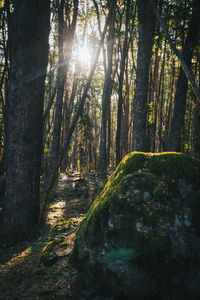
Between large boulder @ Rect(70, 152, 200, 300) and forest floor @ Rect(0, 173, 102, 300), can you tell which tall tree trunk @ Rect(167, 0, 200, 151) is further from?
large boulder @ Rect(70, 152, 200, 300)

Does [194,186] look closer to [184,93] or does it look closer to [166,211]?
[166,211]

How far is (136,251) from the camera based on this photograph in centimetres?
171

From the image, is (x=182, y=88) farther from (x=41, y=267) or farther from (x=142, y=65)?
(x=41, y=267)

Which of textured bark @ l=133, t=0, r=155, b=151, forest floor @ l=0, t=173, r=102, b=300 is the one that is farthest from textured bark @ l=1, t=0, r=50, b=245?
textured bark @ l=133, t=0, r=155, b=151

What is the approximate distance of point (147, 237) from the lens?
175 centimetres

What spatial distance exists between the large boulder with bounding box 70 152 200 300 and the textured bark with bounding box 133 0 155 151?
3074mm

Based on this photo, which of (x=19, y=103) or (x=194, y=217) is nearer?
(x=194, y=217)

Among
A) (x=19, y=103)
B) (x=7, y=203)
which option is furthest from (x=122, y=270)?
(x=19, y=103)

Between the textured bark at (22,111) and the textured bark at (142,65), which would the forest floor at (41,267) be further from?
the textured bark at (142,65)

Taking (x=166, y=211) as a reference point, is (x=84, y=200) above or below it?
below

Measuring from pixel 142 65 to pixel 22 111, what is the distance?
3096mm

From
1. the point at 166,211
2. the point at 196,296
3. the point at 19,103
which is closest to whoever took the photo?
the point at 196,296

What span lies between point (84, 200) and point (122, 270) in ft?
14.1

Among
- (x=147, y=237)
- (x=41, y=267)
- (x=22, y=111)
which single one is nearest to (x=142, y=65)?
(x=22, y=111)
